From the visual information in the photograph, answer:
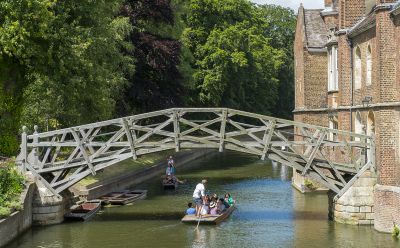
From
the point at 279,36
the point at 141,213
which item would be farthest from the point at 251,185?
the point at 279,36

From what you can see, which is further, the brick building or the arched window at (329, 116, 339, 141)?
the arched window at (329, 116, 339, 141)

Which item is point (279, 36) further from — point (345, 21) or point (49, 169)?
point (49, 169)

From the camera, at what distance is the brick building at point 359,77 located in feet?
69.9

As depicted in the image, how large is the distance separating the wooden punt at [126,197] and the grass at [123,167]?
1.82m

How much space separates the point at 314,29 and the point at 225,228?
15921 millimetres

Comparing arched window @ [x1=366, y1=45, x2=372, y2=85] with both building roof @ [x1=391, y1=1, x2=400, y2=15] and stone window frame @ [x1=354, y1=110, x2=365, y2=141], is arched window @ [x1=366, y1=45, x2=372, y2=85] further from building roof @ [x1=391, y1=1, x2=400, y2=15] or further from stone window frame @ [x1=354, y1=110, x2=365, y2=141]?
building roof @ [x1=391, y1=1, x2=400, y2=15]

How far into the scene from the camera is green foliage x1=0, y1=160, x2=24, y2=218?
2019cm

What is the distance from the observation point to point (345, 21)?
2772cm

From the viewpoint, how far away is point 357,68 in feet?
86.7

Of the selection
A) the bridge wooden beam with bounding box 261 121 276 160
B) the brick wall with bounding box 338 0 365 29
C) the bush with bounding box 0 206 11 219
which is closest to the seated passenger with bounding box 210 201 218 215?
the bridge wooden beam with bounding box 261 121 276 160

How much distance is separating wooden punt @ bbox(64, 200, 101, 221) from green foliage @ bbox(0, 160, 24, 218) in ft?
8.42

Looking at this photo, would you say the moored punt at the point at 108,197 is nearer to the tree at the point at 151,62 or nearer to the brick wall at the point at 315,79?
the brick wall at the point at 315,79

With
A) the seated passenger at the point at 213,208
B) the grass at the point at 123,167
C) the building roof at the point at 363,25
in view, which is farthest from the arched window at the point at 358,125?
the grass at the point at 123,167

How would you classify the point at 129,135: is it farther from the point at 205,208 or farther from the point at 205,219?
the point at 205,219
